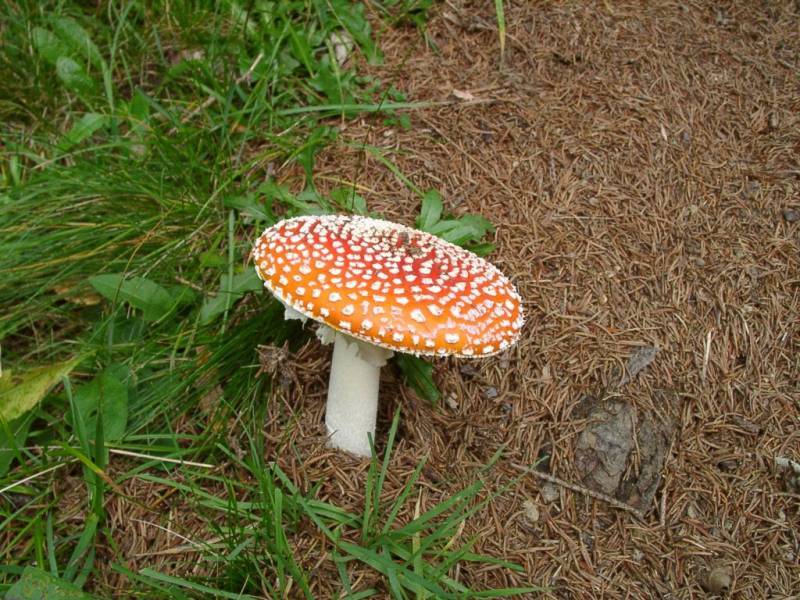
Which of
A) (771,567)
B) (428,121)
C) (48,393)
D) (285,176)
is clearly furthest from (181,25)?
(771,567)

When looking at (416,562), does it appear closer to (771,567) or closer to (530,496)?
(530,496)

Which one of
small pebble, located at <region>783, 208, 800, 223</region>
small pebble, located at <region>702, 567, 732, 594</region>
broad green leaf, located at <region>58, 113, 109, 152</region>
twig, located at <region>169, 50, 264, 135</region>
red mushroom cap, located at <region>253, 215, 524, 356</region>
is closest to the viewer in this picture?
red mushroom cap, located at <region>253, 215, 524, 356</region>

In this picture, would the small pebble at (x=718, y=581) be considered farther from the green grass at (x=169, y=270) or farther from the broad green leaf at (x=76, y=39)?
the broad green leaf at (x=76, y=39)

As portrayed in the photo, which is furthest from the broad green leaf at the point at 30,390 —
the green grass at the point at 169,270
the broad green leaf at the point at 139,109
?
the broad green leaf at the point at 139,109

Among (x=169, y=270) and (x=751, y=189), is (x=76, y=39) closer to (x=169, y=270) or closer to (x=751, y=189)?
(x=169, y=270)

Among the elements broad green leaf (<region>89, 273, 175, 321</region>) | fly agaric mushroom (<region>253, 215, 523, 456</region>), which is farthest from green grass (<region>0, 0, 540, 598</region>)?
fly agaric mushroom (<region>253, 215, 523, 456</region>)

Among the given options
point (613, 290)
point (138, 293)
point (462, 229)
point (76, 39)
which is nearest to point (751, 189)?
point (613, 290)

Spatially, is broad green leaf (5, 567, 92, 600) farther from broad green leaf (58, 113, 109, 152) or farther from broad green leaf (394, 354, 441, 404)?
broad green leaf (58, 113, 109, 152)
